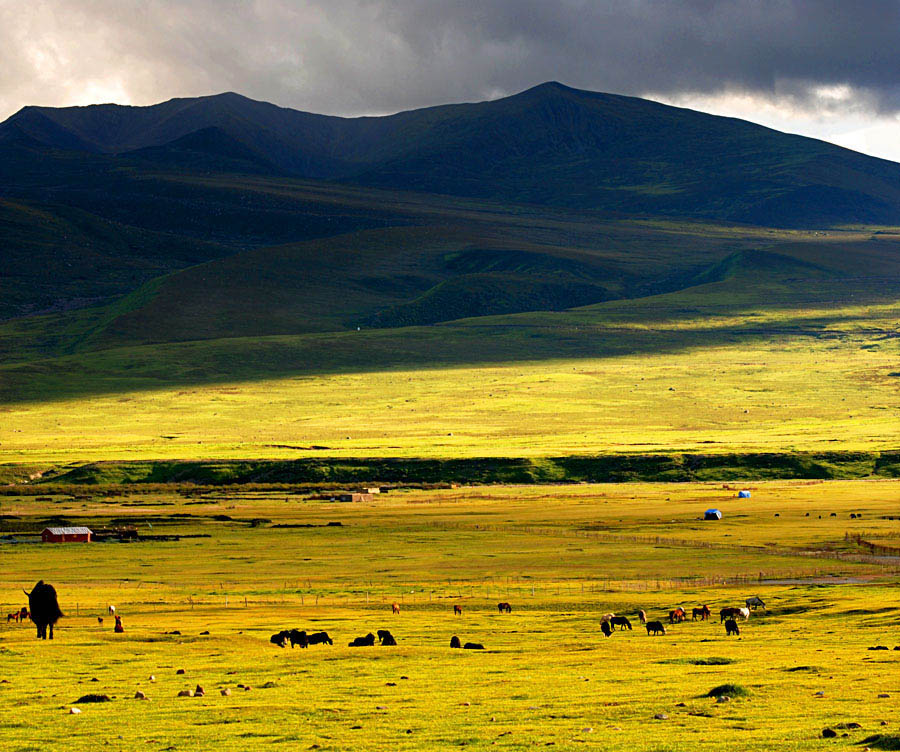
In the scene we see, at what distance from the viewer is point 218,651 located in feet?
128

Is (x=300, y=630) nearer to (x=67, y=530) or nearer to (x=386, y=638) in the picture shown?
(x=386, y=638)

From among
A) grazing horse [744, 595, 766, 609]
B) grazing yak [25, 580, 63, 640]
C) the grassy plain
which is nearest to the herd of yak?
grazing yak [25, 580, 63, 640]

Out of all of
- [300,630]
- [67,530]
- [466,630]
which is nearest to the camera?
[300,630]

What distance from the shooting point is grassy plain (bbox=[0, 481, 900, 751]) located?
25.0m

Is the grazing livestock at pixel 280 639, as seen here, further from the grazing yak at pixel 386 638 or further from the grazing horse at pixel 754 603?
the grazing horse at pixel 754 603

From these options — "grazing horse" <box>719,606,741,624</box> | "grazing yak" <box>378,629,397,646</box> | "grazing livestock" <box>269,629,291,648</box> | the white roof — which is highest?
the white roof

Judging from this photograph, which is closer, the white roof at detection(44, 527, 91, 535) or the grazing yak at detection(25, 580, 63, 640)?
the grazing yak at detection(25, 580, 63, 640)

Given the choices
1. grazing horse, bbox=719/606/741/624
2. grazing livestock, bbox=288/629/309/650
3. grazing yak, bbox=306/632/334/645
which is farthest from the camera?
grazing horse, bbox=719/606/741/624

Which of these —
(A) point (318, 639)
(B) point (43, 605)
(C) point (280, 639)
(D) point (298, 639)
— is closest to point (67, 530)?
(B) point (43, 605)

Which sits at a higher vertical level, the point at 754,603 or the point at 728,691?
the point at 728,691

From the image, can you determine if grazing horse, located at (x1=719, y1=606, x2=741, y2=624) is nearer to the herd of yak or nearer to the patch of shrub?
the herd of yak

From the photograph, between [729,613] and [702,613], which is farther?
[702,613]

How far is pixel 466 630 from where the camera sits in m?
45.5

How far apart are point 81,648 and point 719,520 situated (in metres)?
63.7
